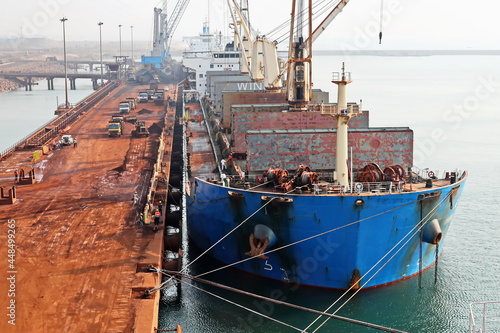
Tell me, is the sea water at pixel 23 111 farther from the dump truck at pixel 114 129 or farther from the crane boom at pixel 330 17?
the crane boom at pixel 330 17

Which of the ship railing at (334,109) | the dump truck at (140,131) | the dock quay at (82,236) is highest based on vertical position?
the ship railing at (334,109)

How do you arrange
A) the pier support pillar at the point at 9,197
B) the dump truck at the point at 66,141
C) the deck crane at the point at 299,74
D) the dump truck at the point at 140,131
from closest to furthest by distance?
the pier support pillar at the point at 9,197 < the deck crane at the point at 299,74 < the dump truck at the point at 66,141 < the dump truck at the point at 140,131

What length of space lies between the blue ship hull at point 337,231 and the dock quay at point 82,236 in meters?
2.99

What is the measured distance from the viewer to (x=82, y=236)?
20266 mm

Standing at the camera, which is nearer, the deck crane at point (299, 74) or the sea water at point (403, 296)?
the sea water at point (403, 296)

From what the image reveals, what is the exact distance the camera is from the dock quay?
14820 mm

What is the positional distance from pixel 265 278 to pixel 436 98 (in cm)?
7315

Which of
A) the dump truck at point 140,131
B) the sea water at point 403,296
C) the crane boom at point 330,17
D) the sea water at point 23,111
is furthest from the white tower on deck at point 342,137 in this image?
the sea water at point 23,111

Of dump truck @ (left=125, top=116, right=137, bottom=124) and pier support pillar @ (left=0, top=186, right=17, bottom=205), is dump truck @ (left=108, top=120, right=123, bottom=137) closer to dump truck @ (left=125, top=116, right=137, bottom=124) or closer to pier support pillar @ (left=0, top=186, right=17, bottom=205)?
dump truck @ (left=125, top=116, right=137, bottom=124)

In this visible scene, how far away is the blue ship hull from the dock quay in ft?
9.81

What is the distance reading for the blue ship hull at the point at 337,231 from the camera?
19.9 m

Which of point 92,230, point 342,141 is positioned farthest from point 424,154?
point 92,230

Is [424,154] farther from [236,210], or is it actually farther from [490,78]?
[490,78]

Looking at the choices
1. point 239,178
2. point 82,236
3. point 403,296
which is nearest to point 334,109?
point 239,178
